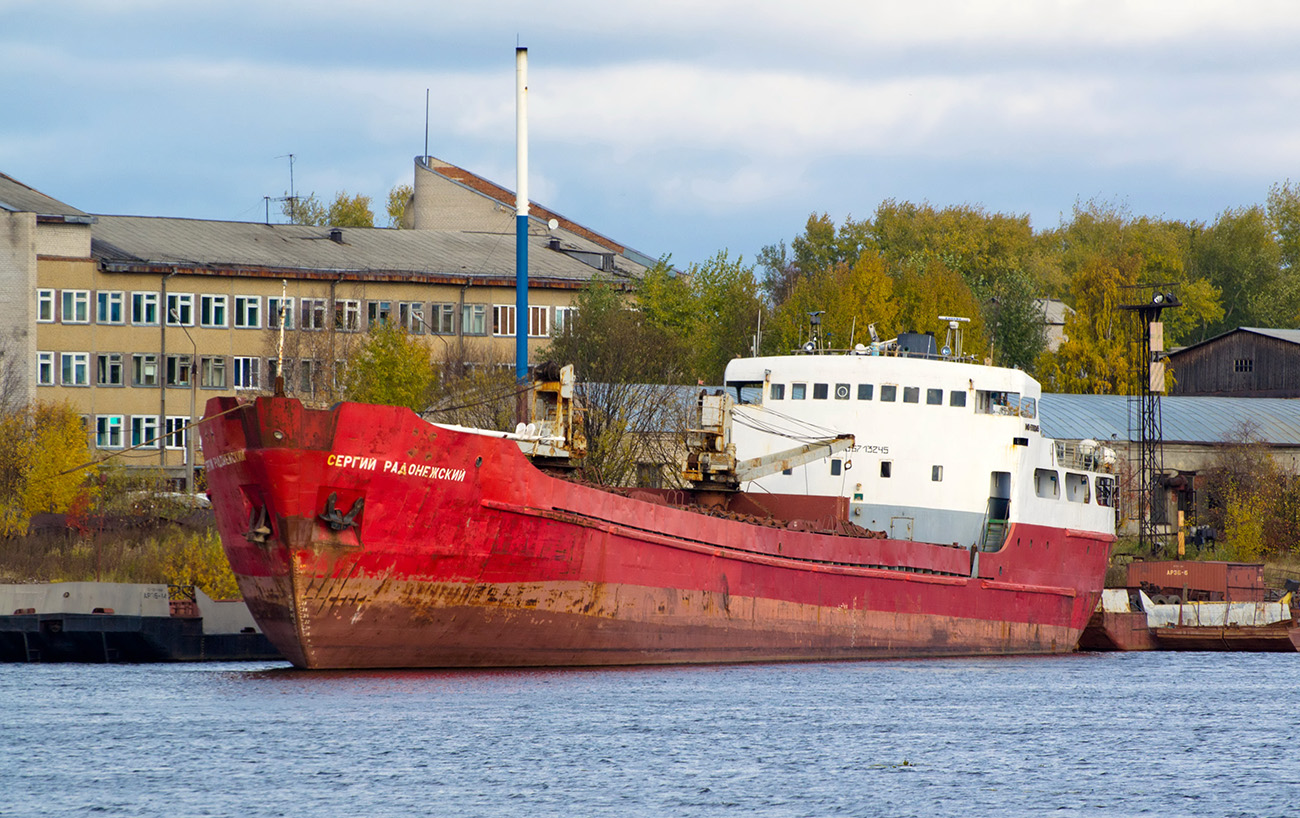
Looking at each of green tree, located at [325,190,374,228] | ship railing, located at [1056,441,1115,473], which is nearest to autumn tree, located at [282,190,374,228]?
green tree, located at [325,190,374,228]

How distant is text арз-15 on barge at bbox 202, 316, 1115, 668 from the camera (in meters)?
31.4

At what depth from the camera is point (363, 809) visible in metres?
23.3

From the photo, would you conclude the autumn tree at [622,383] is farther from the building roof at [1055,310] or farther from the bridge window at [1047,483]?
the building roof at [1055,310]

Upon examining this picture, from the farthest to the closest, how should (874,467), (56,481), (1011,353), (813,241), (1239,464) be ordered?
1. (813,241)
2. (1011,353)
3. (1239,464)
4. (56,481)
5. (874,467)

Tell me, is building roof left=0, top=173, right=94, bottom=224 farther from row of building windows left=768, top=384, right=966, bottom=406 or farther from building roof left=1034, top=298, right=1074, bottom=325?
building roof left=1034, top=298, right=1074, bottom=325

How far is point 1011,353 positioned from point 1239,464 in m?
17.6

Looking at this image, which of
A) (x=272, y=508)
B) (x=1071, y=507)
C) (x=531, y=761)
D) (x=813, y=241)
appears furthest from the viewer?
(x=813, y=241)

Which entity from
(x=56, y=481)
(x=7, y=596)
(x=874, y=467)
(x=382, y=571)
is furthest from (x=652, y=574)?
(x=56, y=481)

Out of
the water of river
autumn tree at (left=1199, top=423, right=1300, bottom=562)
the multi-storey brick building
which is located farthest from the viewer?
the multi-storey brick building

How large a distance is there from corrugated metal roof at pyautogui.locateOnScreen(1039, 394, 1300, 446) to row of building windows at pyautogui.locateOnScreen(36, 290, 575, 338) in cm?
2062

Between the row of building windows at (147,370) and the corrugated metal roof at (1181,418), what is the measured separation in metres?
31.7

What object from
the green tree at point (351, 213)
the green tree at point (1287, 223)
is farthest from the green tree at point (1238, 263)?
the green tree at point (351, 213)

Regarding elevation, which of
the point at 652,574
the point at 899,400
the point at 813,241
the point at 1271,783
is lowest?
the point at 1271,783

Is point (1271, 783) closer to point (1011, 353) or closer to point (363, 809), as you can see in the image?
point (363, 809)
